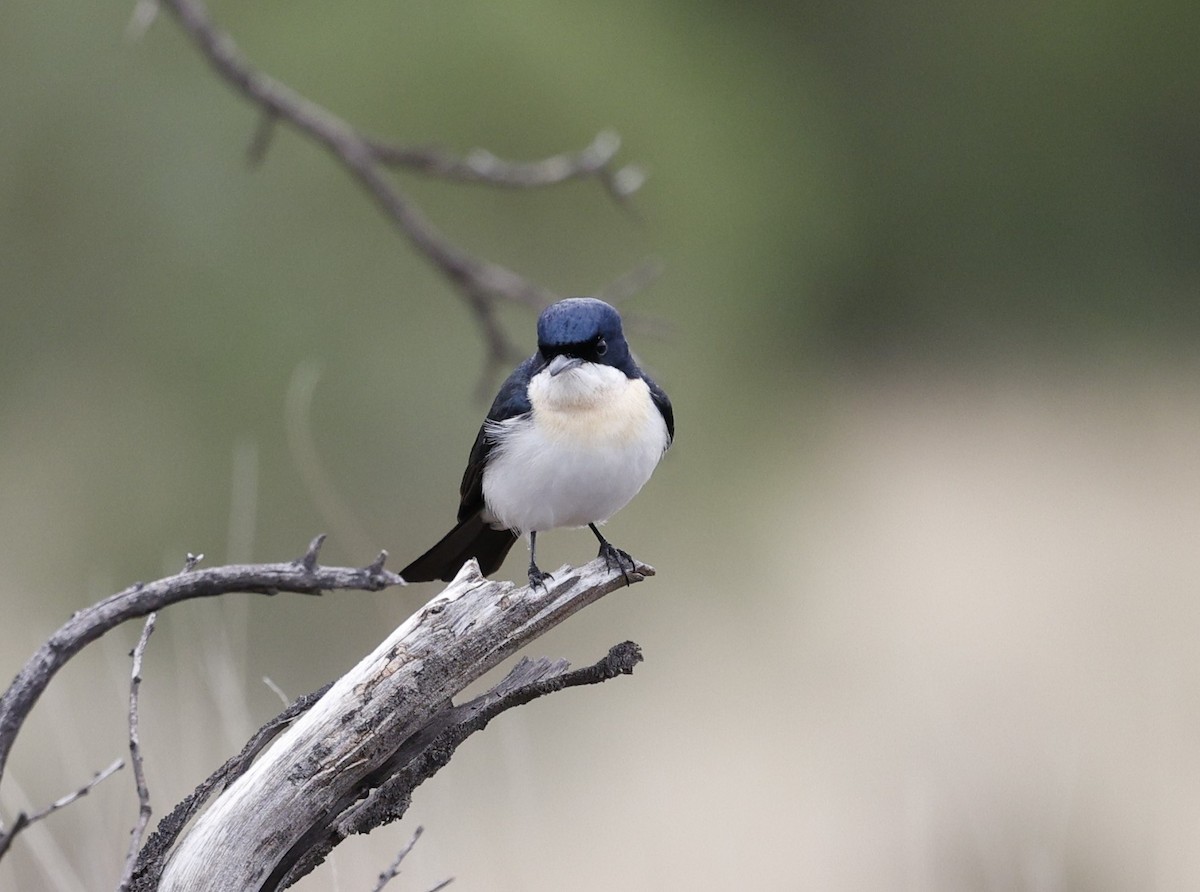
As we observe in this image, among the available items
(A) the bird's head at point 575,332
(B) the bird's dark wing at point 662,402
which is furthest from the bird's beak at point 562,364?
(B) the bird's dark wing at point 662,402

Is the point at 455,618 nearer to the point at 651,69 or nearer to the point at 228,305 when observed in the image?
the point at 228,305

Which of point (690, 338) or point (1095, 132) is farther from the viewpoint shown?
point (1095, 132)

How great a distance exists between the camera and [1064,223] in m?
13.6

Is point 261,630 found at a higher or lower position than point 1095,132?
lower

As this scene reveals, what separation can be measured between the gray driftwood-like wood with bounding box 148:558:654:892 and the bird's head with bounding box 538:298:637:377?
2.48 ft

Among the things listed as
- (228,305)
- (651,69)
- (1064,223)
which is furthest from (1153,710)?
(1064,223)

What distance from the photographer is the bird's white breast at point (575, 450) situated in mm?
2840

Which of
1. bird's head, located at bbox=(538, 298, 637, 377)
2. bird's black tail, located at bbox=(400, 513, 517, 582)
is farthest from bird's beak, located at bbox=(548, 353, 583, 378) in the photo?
bird's black tail, located at bbox=(400, 513, 517, 582)

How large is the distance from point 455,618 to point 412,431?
761cm

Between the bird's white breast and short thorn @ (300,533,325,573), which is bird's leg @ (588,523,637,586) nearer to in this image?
the bird's white breast

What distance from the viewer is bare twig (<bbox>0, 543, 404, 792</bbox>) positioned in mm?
1661

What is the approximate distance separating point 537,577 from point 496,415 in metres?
0.55

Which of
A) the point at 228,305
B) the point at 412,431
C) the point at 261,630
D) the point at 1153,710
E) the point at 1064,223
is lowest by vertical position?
the point at 1153,710

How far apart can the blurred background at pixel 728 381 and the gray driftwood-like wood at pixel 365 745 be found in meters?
2.25
